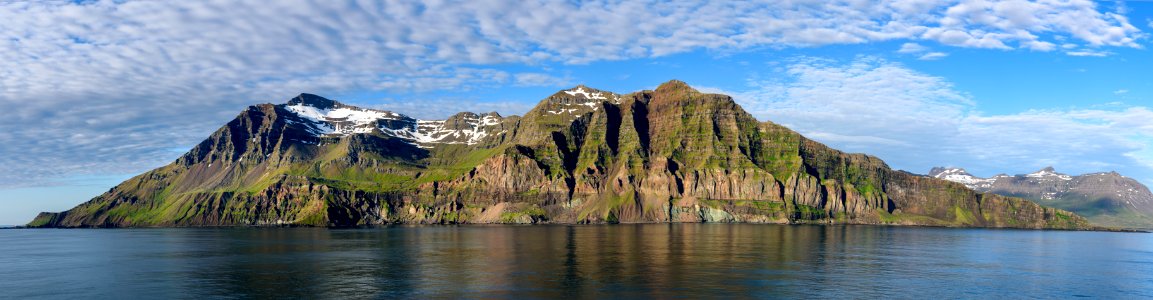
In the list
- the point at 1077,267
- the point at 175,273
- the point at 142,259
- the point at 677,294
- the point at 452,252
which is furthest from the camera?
the point at 452,252

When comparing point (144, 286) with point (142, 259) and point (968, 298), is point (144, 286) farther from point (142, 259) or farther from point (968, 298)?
point (968, 298)

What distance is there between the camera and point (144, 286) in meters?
123

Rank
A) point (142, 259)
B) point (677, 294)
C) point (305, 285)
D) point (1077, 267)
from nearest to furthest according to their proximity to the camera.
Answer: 1. point (677, 294)
2. point (305, 285)
3. point (1077, 267)
4. point (142, 259)

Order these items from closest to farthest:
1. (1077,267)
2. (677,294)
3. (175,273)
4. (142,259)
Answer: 1. (677,294)
2. (175,273)
3. (1077,267)
4. (142,259)

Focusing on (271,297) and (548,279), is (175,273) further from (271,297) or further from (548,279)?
(548,279)

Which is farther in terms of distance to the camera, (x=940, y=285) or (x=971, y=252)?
(x=971, y=252)

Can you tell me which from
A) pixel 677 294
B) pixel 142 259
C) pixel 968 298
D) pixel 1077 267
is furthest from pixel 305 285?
pixel 1077 267

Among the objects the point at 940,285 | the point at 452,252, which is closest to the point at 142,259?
the point at 452,252

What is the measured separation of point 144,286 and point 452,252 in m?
78.2

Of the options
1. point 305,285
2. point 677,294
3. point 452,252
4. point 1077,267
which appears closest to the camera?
point 677,294

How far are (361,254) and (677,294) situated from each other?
341 feet

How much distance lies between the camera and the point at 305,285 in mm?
121812

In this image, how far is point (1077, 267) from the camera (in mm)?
162875

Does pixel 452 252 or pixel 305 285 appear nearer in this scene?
pixel 305 285
